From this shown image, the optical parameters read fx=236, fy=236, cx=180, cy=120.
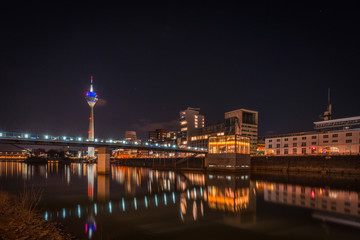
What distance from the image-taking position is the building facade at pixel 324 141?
75.9 meters

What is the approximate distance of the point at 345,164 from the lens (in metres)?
63.8

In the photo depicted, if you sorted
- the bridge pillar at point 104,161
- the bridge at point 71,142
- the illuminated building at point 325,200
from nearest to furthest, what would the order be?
the illuminated building at point 325,200
the bridge at point 71,142
the bridge pillar at point 104,161

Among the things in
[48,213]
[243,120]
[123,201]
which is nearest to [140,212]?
[123,201]

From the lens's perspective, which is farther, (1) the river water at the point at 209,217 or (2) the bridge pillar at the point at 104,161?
(2) the bridge pillar at the point at 104,161

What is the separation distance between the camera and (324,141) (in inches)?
3250

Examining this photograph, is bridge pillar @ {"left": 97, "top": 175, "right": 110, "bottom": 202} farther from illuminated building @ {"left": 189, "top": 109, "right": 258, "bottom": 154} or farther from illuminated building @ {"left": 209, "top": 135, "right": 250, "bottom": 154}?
illuminated building @ {"left": 189, "top": 109, "right": 258, "bottom": 154}

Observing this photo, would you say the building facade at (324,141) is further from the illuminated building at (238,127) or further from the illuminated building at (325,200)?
the illuminated building at (325,200)

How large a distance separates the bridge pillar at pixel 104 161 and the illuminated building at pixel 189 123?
96.3 metres

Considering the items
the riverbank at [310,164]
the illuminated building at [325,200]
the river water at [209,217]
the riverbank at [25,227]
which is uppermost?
the riverbank at [25,227]

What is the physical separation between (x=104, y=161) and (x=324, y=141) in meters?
75.0

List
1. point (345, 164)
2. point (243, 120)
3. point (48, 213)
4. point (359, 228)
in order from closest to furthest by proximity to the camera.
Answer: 1. point (359, 228)
2. point (48, 213)
3. point (345, 164)
4. point (243, 120)

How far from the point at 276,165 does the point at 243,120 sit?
67782mm

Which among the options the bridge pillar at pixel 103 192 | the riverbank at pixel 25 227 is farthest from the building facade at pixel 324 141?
the riverbank at pixel 25 227

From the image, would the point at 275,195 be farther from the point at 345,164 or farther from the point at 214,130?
the point at 214,130
